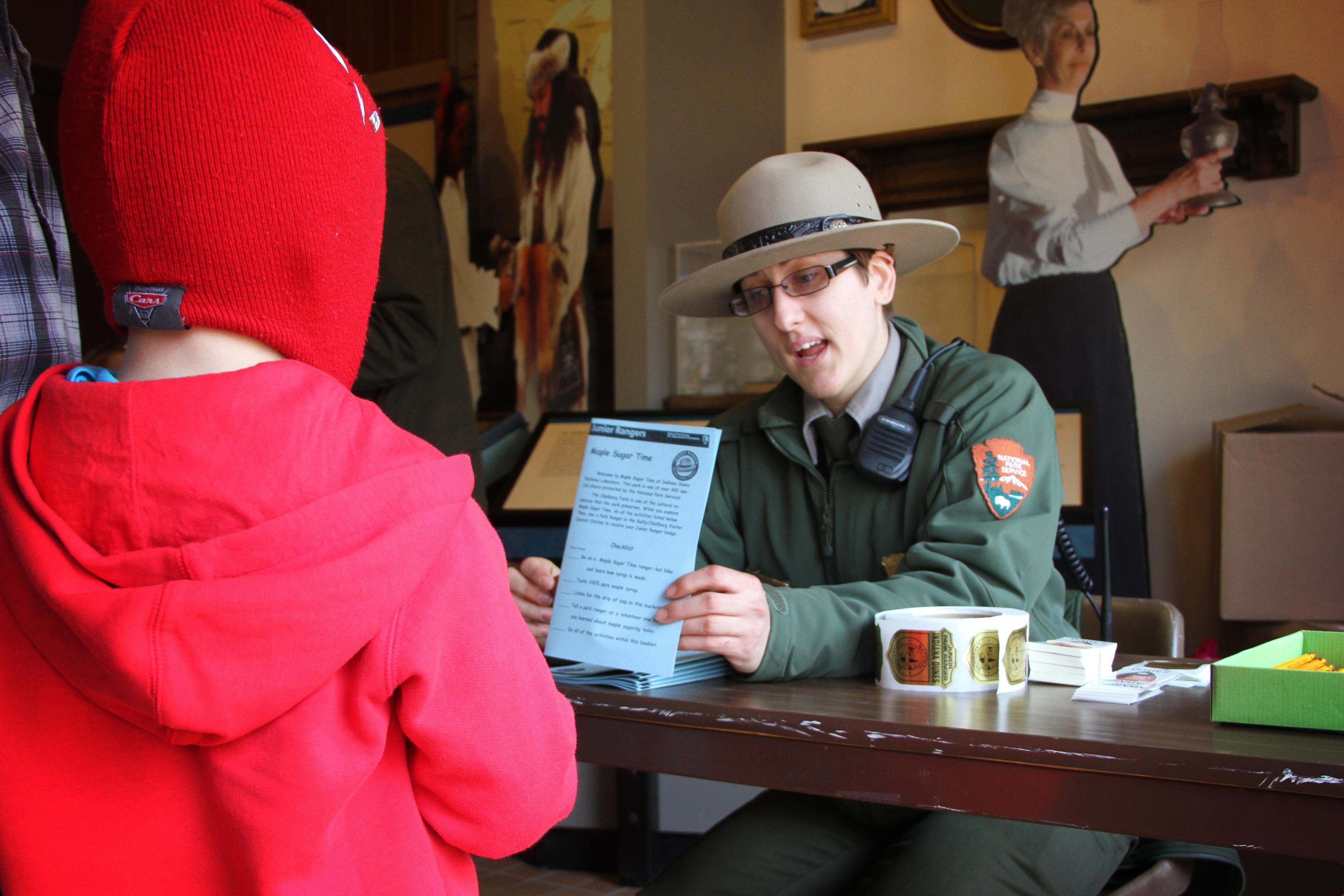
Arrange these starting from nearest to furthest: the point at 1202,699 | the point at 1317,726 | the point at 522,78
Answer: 1. the point at 1317,726
2. the point at 1202,699
3. the point at 522,78

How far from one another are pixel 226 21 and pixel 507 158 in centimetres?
461

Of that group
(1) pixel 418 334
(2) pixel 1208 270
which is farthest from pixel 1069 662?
(2) pixel 1208 270

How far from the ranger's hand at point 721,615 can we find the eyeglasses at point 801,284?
1.90 feet

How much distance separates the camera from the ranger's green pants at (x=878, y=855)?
123 cm

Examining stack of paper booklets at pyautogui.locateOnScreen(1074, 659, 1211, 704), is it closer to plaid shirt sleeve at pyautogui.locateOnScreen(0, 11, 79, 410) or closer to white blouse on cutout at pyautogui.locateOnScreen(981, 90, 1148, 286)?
plaid shirt sleeve at pyautogui.locateOnScreen(0, 11, 79, 410)

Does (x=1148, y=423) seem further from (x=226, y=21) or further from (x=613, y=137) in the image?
(x=226, y=21)

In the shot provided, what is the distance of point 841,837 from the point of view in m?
1.44

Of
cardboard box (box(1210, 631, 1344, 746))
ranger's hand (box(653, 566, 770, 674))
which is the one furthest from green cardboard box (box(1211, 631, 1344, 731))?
ranger's hand (box(653, 566, 770, 674))

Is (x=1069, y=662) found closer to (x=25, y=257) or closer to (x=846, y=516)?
(x=846, y=516)

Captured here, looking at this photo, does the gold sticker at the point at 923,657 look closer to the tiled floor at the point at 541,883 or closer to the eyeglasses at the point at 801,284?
the eyeglasses at the point at 801,284

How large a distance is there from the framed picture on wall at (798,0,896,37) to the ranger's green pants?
3528 mm

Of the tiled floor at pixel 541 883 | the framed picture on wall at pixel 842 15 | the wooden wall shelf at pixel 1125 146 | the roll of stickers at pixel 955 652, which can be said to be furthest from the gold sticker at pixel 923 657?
the framed picture on wall at pixel 842 15

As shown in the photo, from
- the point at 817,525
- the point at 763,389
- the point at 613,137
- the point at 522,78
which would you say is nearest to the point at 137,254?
the point at 817,525

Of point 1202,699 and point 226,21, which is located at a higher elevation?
point 226,21
